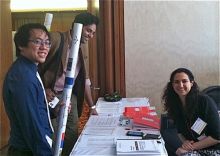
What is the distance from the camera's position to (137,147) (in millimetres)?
1561

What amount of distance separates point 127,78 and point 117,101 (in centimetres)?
35

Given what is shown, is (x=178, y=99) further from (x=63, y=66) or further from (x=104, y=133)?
(x=63, y=66)

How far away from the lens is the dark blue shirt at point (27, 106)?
1.37 m

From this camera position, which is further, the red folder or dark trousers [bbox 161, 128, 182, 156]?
dark trousers [bbox 161, 128, 182, 156]

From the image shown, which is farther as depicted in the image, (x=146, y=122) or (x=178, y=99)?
(x=178, y=99)

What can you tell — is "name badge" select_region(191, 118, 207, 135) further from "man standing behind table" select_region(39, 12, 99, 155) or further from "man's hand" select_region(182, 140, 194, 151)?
"man standing behind table" select_region(39, 12, 99, 155)

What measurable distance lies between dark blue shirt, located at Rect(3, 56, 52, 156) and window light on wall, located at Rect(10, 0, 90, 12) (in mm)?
4803

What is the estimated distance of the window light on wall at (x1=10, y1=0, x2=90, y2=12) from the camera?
6.18 metres

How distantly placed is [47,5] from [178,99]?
467 centimetres

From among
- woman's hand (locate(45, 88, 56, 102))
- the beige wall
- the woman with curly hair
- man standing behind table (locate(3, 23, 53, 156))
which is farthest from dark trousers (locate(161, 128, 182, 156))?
man standing behind table (locate(3, 23, 53, 156))

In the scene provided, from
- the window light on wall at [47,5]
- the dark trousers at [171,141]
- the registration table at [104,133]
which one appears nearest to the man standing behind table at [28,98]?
the registration table at [104,133]

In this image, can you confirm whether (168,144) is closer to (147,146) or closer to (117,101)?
(117,101)

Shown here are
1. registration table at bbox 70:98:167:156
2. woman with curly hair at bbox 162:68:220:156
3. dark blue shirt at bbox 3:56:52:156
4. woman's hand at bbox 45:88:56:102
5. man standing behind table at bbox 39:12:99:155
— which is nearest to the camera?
dark blue shirt at bbox 3:56:52:156

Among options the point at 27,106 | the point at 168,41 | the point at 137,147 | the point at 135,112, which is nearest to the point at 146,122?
the point at 135,112
